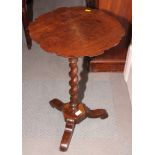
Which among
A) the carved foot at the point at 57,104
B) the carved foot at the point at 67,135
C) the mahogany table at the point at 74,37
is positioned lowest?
the carved foot at the point at 67,135

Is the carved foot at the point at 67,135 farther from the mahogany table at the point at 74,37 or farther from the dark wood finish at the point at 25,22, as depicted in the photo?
the dark wood finish at the point at 25,22

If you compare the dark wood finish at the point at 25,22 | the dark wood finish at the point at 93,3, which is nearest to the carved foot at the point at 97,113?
the dark wood finish at the point at 93,3

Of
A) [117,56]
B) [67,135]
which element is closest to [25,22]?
[117,56]

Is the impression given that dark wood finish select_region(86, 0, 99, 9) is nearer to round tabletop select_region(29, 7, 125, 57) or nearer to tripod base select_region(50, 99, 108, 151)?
round tabletop select_region(29, 7, 125, 57)

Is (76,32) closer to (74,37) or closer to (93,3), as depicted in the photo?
(74,37)

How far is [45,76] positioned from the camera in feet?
8.83

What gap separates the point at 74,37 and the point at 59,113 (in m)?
0.72

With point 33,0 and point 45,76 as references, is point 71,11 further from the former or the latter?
point 33,0

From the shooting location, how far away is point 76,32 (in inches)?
74.4

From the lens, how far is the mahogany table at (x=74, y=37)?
69.6 inches
